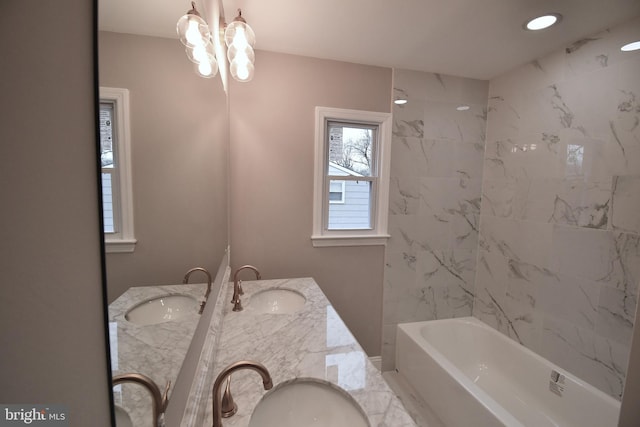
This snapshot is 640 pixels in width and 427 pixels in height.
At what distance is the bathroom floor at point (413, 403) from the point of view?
72.3 inches

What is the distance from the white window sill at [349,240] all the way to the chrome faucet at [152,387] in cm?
169

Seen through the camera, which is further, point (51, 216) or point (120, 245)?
point (120, 245)

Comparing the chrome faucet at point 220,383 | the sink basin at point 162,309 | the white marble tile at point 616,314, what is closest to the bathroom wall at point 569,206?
the white marble tile at point 616,314

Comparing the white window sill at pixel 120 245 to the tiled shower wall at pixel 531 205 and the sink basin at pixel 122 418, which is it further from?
the tiled shower wall at pixel 531 205

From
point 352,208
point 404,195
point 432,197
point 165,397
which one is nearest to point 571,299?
point 432,197

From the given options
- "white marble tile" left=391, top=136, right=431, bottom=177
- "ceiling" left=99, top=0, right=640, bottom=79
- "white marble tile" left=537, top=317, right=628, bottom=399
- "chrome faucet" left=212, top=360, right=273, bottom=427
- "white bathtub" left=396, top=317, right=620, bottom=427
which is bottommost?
"white bathtub" left=396, top=317, right=620, bottom=427

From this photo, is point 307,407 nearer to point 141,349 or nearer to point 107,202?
point 141,349

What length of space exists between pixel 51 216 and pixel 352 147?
2.16 meters

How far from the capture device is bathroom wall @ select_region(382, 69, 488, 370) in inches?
89.2

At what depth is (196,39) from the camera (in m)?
0.79

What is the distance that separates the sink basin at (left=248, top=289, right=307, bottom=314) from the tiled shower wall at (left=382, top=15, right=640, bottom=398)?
3.14 feet

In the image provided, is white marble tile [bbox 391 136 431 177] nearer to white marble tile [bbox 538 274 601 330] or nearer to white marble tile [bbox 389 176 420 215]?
white marble tile [bbox 389 176 420 215]

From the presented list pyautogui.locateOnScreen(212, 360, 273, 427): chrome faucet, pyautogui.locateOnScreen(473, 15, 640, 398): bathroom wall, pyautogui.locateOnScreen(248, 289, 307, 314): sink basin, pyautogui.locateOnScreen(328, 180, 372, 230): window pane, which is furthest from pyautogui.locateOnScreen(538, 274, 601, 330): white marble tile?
pyautogui.locateOnScreen(212, 360, 273, 427): chrome faucet

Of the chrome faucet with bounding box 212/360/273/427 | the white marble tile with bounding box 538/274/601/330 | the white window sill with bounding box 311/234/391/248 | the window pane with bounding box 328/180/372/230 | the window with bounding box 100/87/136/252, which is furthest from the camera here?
the window pane with bounding box 328/180/372/230
